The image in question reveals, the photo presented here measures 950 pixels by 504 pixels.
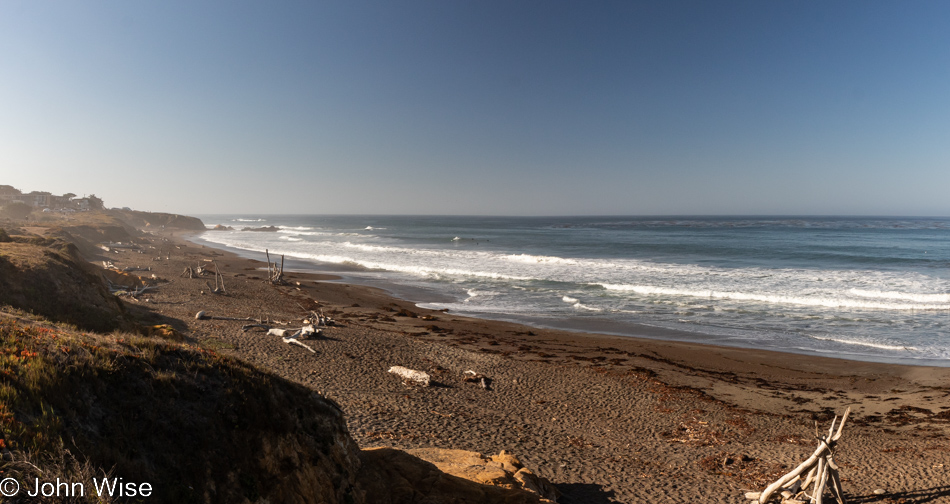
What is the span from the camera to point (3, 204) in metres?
61.2

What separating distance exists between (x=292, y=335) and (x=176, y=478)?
A: 41.0ft

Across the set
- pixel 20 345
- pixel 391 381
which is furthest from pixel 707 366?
pixel 20 345

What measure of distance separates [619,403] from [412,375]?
18.3 feet

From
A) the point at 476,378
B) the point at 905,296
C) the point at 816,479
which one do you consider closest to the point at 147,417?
the point at 816,479

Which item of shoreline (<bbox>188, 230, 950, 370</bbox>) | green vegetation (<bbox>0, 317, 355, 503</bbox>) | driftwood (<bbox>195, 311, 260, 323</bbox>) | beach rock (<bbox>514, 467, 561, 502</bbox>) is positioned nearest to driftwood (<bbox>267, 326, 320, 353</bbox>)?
driftwood (<bbox>195, 311, 260, 323</bbox>)

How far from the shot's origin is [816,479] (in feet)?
21.6

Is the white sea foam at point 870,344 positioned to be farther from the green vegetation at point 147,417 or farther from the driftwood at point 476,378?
the green vegetation at point 147,417

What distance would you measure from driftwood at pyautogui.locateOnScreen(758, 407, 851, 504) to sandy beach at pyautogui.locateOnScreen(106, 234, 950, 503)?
0.85 meters

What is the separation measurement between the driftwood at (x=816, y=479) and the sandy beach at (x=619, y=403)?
0.85 metres

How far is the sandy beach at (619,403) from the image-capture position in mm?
8031

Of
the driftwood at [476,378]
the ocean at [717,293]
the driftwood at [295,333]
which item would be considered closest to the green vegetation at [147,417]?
the driftwood at [476,378]

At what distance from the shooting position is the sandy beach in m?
8.03

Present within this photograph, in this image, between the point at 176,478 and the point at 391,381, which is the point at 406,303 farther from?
the point at 176,478

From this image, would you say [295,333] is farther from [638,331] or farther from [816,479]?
[816,479]
